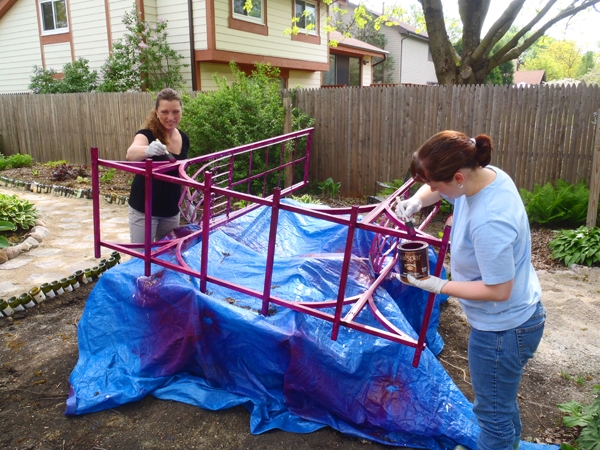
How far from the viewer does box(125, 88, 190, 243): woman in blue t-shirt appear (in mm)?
3412

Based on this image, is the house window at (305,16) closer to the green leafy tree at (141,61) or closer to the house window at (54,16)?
the green leafy tree at (141,61)

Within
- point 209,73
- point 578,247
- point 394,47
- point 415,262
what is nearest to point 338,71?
point 394,47

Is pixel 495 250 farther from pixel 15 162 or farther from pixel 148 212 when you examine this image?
pixel 15 162

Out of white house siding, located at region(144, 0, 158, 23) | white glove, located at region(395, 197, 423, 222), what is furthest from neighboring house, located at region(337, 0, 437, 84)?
white glove, located at region(395, 197, 423, 222)

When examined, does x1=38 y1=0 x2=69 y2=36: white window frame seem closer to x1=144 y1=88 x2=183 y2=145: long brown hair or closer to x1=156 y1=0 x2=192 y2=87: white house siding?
x1=156 y1=0 x2=192 y2=87: white house siding

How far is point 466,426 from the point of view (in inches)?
99.5

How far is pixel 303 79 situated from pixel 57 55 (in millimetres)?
7703

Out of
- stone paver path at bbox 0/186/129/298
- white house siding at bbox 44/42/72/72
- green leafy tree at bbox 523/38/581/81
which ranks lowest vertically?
stone paver path at bbox 0/186/129/298

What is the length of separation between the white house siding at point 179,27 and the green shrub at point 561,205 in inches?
358

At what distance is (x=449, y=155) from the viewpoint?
1.79 metres

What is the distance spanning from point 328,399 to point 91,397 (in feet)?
4.51

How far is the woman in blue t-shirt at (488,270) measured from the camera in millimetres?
1763

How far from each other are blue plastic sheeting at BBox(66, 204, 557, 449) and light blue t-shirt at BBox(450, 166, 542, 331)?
0.81m

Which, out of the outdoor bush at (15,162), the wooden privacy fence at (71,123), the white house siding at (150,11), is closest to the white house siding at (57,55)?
the wooden privacy fence at (71,123)
